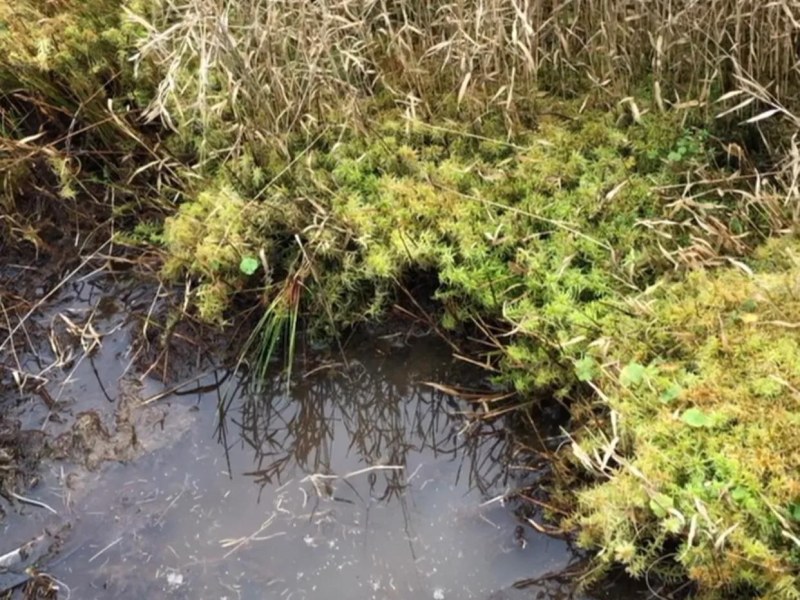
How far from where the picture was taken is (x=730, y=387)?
233cm

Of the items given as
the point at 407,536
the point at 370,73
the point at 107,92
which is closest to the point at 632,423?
the point at 407,536

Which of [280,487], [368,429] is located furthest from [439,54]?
[280,487]

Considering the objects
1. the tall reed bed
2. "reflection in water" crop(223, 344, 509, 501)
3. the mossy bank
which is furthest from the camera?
the tall reed bed

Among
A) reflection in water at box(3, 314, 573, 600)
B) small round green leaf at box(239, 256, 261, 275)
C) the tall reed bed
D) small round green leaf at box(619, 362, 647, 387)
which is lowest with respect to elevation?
reflection in water at box(3, 314, 573, 600)

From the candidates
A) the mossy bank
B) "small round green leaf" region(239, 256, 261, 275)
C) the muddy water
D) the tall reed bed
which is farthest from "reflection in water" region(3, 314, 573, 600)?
the tall reed bed

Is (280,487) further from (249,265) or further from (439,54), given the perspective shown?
(439,54)

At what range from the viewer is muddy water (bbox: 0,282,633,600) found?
243cm

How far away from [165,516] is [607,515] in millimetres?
1324

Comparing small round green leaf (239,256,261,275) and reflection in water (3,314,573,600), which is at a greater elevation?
small round green leaf (239,256,261,275)

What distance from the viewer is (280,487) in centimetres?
267

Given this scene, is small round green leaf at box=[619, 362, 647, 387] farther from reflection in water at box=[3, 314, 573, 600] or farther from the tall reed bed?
the tall reed bed

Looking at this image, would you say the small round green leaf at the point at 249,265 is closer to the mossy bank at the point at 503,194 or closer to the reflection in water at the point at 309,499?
the mossy bank at the point at 503,194

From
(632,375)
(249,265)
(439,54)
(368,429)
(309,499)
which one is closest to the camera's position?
(632,375)

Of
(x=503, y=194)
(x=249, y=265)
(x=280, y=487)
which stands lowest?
(x=280, y=487)
